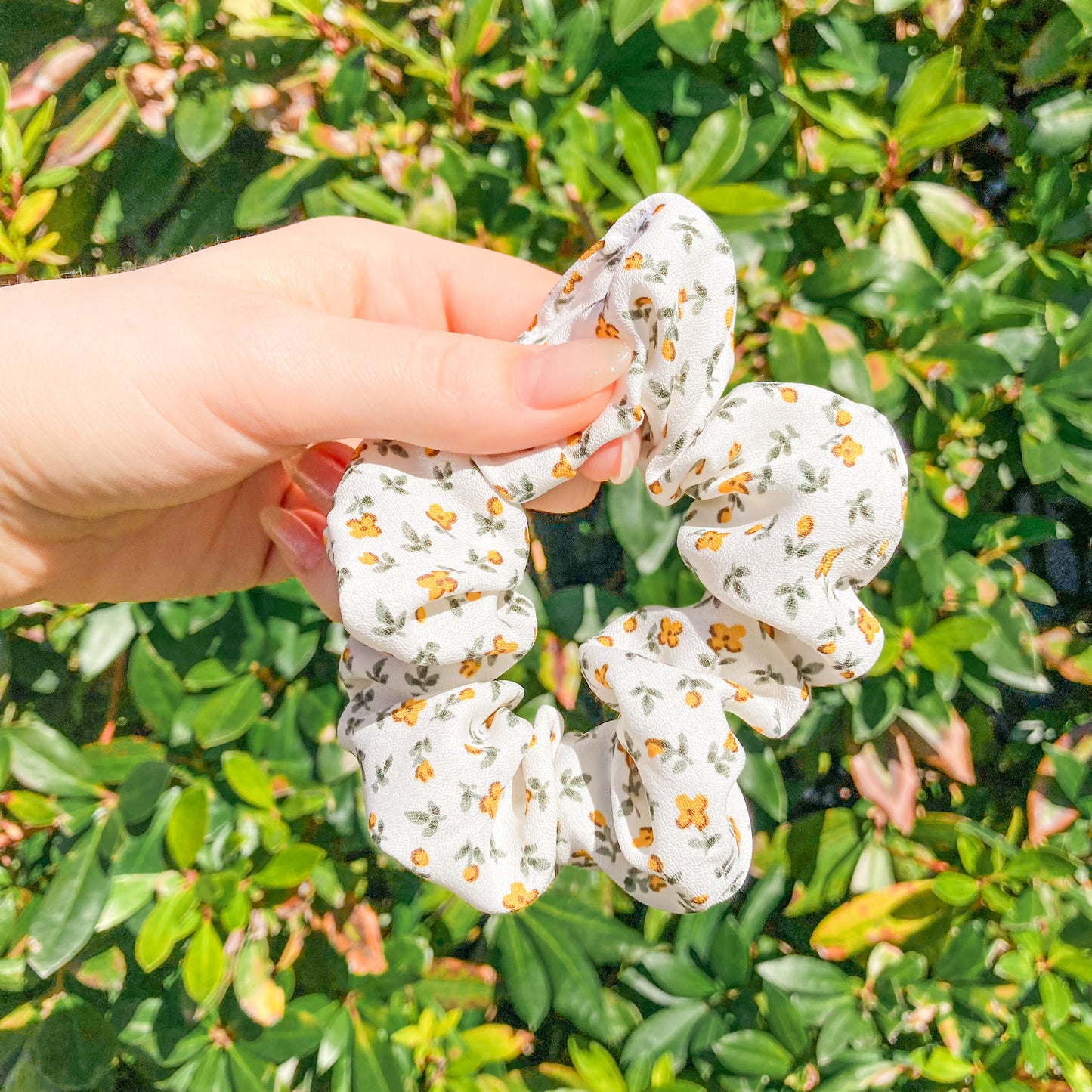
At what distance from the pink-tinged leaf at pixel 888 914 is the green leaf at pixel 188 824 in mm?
699

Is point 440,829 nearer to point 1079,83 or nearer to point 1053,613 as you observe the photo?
point 1053,613

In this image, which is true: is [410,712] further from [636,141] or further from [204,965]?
[636,141]

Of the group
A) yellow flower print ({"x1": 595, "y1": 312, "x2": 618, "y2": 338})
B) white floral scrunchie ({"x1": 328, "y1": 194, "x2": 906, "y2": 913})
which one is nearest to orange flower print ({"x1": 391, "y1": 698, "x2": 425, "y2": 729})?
white floral scrunchie ({"x1": 328, "y1": 194, "x2": 906, "y2": 913})

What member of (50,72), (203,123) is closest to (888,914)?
(203,123)

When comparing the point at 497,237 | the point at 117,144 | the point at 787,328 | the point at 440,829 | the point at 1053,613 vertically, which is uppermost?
the point at 117,144

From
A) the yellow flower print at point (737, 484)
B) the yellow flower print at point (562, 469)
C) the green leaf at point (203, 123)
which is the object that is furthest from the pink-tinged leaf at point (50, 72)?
the yellow flower print at point (737, 484)

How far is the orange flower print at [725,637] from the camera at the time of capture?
0.64 meters

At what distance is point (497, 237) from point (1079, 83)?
61 cm

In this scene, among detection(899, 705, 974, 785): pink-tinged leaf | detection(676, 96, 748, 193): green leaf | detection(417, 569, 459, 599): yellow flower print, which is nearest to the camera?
detection(417, 569, 459, 599): yellow flower print

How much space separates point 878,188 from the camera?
0.80 metres

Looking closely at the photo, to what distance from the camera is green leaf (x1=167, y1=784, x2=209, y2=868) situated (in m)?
0.78

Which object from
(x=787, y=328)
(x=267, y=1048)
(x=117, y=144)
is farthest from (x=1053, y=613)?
(x=117, y=144)

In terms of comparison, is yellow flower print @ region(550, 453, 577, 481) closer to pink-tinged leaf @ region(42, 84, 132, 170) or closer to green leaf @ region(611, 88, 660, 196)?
green leaf @ region(611, 88, 660, 196)

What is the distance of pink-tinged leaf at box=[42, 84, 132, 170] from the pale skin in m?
0.18
